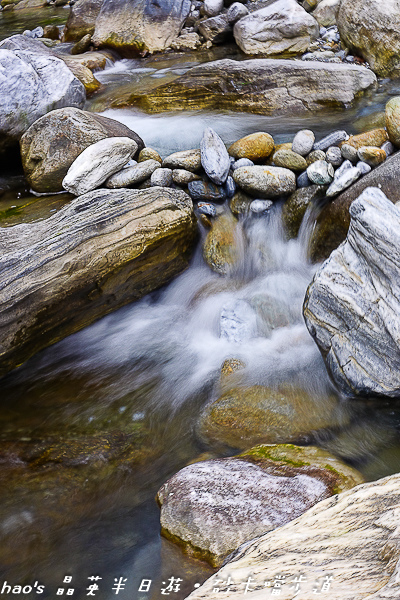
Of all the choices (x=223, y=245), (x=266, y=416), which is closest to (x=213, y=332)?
(x=223, y=245)

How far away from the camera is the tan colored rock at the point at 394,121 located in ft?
17.0

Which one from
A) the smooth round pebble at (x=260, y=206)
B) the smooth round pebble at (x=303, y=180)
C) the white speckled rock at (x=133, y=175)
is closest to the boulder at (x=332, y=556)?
the smooth round pebble at (x=260, y=206)

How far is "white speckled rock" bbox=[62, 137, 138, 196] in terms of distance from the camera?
558 centimetres

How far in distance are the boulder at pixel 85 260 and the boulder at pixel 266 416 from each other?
168 centimetres

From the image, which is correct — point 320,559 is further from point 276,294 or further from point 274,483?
point 276,294

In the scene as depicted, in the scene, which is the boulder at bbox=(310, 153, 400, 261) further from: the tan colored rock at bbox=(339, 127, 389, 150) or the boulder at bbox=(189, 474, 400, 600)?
the boulder at bbox=(189, 474, 400, 600)

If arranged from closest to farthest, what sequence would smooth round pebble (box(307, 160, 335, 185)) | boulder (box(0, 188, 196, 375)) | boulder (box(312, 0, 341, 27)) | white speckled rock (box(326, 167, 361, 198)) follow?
boulder (box(0, 188, 196, 375)) → white speckled rock (box(326, 167, 361, 198)) → smooth round pebble (box(307, 160, 335, 185)) → boulder (box(312, 0, 341, 27))

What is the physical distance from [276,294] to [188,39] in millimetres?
8551

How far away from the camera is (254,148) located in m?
Answer: 5.75

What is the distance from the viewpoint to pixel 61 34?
42.1 ft

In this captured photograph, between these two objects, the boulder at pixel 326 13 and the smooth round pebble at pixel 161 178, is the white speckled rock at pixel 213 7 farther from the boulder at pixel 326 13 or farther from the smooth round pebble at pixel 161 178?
the smooth round pebble at pixel 161 178

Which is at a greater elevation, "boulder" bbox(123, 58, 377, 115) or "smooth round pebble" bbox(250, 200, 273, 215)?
"boulder" bbox(123, 58, 377, 115)

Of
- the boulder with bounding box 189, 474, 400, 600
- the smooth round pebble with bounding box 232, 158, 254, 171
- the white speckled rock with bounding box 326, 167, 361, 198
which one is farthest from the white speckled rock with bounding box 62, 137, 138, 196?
the boulder with bounding box 189, 474, 400, 600

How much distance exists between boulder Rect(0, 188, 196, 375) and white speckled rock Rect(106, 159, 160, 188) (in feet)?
1.80
